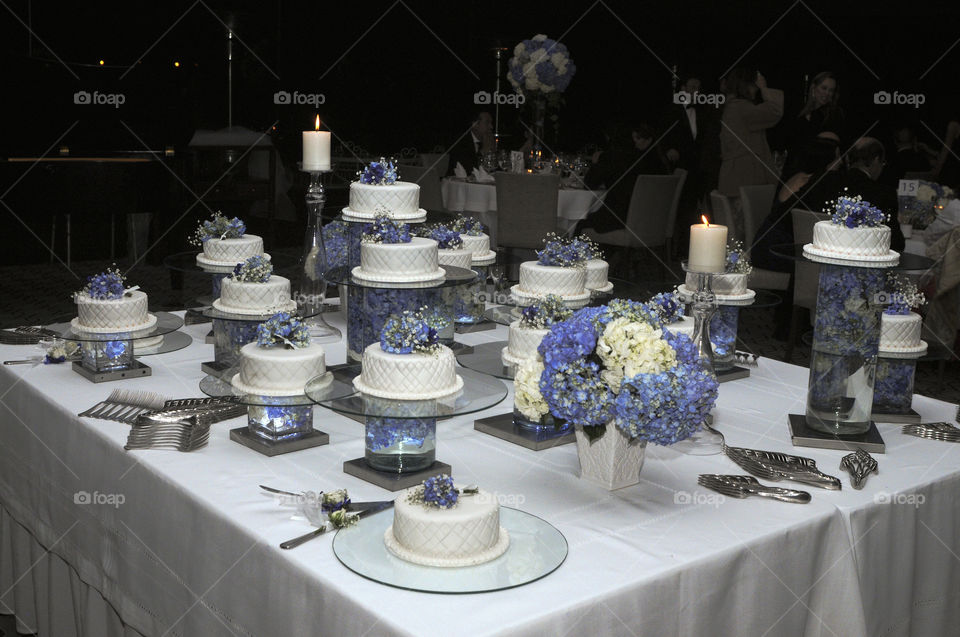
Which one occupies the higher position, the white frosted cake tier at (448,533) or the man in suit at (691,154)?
the man in suit at (691,154)

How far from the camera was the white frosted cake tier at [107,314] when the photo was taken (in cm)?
297

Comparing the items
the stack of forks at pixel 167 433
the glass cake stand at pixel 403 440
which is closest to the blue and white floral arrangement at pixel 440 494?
the glass cake stand at pixel 403 440

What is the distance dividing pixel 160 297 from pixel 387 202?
488cm

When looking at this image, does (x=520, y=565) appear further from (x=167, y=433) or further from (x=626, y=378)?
(x=167, y=433)

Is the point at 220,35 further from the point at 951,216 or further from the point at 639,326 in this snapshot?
the point at 639,326

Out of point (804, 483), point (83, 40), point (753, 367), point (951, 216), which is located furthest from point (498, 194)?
point (804, 483)

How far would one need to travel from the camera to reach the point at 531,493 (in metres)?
2.28

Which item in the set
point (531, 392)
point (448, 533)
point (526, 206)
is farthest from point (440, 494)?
point (526, 206)

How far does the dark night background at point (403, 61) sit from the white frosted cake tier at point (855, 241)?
17.4 feet

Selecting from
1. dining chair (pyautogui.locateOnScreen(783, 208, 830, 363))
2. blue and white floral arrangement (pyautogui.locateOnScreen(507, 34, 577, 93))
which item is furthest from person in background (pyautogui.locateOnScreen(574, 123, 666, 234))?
dining chair (pyautogui.locateOnScreen(783, 208, 830, 363))

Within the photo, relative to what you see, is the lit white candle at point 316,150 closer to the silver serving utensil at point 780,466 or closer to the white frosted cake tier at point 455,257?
the white frosted cake tier at point 455,257

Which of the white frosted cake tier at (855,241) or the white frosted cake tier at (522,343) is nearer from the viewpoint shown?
the white frosted cake tier at (855,241)

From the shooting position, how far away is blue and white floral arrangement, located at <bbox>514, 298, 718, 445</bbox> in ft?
6.60

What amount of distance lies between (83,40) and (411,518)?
765 cm
